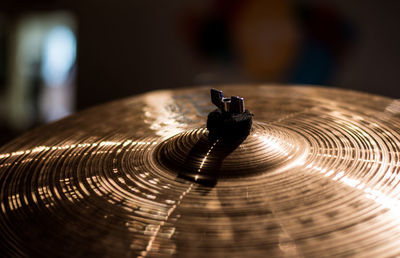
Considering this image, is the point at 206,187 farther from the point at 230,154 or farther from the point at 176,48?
the point at 176,48

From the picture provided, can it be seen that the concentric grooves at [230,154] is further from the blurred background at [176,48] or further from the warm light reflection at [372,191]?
the blurred background at [176,48]

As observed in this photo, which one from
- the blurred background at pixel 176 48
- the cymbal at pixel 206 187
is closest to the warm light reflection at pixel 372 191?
the cymbal at pixel 206 187

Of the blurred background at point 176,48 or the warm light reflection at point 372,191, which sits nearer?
the warm light reflection at point 372,191

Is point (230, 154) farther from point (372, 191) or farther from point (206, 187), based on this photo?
point (372, 191)

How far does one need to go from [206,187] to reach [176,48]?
6.75 ft

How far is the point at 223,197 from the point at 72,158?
0.86 ft

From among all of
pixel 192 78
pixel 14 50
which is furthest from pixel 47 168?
pixel 14 50

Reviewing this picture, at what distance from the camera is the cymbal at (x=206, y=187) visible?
0.42 meters

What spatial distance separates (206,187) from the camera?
20.1 inches

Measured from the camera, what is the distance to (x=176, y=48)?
2.49 meters

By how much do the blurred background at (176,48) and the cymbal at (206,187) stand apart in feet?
4.45

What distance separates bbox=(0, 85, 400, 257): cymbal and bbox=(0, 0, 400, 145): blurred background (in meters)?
1.36

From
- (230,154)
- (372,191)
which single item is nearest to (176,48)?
(230,154)

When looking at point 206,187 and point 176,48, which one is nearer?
point 206,187
